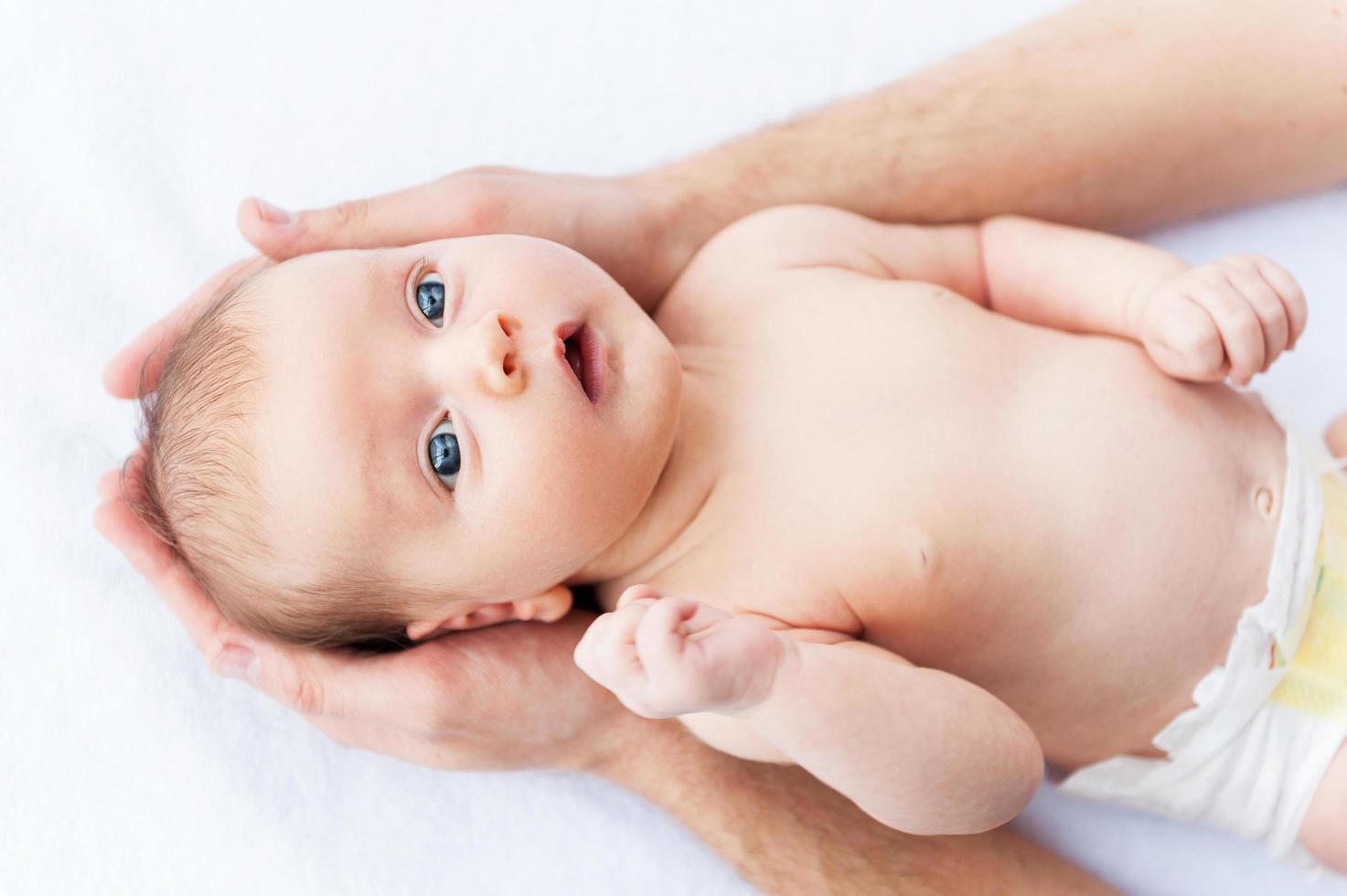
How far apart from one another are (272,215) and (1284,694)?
179 centimetres

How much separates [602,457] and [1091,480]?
2.47ft

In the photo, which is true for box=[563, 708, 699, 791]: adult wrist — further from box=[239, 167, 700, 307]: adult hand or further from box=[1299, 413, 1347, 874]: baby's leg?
box=[1299, 413, 1347, 874]: baby's leg

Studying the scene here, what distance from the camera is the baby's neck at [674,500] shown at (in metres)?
1.80

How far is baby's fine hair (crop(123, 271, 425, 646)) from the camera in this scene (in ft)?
5.28

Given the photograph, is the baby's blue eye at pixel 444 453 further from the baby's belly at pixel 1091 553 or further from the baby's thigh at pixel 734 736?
the baby's belly at pixel 1091 553

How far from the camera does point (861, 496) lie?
5.62 ft

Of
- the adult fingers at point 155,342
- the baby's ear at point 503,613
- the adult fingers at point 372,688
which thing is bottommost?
the adult fingers at point 372,688

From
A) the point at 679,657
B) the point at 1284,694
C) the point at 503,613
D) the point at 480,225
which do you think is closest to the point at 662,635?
the point at 679,657

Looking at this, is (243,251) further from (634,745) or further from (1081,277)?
(1081,277)

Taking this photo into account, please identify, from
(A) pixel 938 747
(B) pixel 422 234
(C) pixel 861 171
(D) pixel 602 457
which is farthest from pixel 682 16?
(A) pixel 938 747

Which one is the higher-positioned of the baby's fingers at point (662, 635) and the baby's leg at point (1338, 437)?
the baby's leg at point (1338, 437)

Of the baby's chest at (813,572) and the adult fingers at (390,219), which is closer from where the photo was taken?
the baby's chest at (813,572)

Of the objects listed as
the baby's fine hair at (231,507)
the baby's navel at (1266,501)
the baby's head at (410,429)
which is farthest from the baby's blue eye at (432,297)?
the baby's navel at (1266,501)

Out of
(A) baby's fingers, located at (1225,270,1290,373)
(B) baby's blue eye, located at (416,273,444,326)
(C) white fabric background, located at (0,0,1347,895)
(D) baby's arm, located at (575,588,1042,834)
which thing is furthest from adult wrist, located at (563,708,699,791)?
(A) baby's fingers, located at (1225,270,1290,373)
